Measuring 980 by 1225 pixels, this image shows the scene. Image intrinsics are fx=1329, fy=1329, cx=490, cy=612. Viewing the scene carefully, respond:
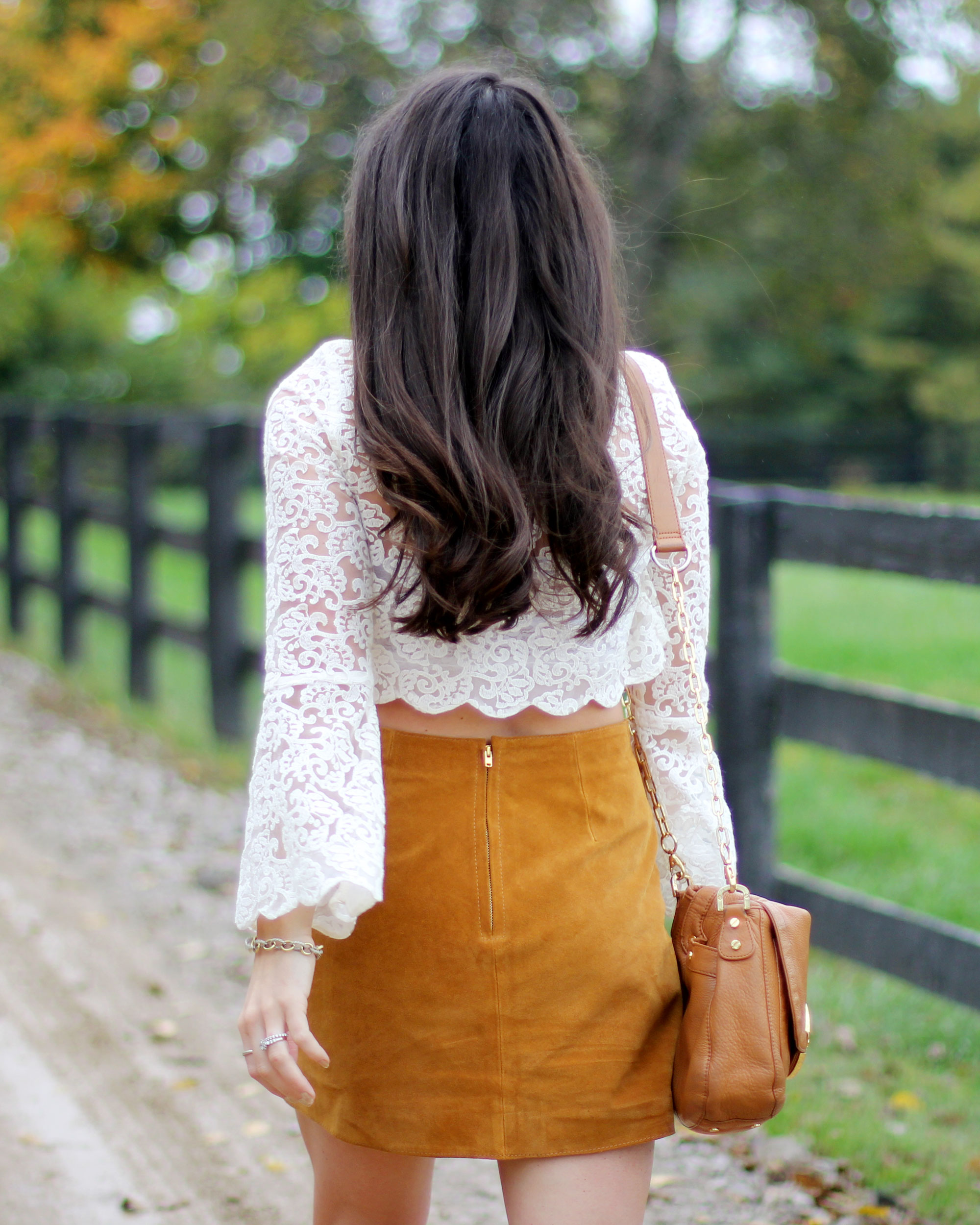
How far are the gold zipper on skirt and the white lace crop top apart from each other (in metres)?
0.05

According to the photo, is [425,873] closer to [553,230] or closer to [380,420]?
[380,420]

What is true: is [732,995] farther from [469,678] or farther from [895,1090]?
[895,1090]

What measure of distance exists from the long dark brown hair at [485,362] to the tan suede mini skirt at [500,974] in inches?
7.9

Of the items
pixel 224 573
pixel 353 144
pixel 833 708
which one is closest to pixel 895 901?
pixel 833 708

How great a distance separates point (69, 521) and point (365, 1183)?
7.28 m

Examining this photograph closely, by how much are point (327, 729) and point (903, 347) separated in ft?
107

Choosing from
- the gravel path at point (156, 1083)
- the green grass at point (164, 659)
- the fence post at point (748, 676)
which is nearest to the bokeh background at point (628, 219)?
the green grass at point (164, 659)

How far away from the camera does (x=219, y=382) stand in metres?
22.4

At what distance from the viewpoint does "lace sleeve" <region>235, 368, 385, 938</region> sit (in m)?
1.44

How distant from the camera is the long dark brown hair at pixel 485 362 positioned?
4.89ft

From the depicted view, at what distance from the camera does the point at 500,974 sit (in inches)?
61.1

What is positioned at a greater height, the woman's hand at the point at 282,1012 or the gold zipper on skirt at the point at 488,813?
the gold zipper on skirt at the point at 488,813

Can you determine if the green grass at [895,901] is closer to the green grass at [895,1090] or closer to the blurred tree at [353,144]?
the green grass at [895,1090]

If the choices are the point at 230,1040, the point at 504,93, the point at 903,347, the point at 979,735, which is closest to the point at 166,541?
the point at 230,1040
